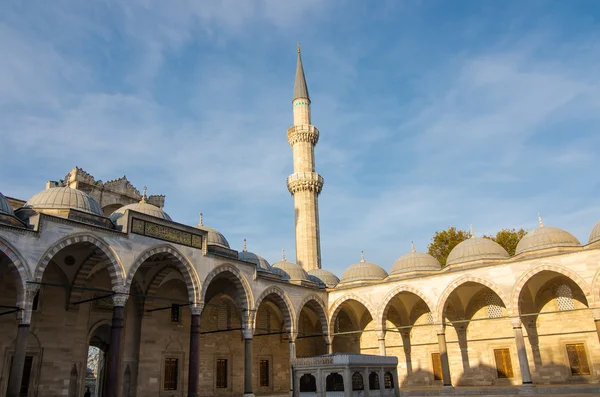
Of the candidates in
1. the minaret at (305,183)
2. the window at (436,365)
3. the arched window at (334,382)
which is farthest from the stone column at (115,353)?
the minaret at (305,183)

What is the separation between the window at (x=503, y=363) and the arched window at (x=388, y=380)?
9642mm

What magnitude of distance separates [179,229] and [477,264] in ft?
36.0

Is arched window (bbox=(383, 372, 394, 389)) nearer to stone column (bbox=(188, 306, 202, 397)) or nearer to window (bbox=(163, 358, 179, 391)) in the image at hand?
stone column (bbox=(188, 306, 202, 397))

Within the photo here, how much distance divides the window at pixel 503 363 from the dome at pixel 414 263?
407cm

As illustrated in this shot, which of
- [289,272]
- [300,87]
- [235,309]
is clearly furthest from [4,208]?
[300,87]

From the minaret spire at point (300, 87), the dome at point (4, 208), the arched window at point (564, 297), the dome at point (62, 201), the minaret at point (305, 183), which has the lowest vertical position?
the arched window at point (564, 297)

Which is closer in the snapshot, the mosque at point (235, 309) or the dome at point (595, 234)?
the mosque at point (235, 309)

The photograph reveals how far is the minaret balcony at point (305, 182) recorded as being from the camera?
29.2 meters

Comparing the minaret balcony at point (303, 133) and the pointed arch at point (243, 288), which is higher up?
the minaret balcony at point (303, 133)

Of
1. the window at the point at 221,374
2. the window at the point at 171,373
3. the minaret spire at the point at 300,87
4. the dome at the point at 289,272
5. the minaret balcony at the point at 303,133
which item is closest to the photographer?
the window at the point at 171,373

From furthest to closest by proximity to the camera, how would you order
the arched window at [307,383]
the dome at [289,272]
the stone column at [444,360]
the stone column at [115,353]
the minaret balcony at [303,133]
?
the minaret balcony at [303,133] < the dome at [289,272] < the stone column at [444,360] < the stone column at [115,353] < the arched window at [307,383]

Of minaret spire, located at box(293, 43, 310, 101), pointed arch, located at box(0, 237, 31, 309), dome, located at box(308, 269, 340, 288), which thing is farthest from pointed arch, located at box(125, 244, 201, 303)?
minaret spire, located at box(293, 43, 310, 101)

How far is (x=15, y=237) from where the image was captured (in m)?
11.9

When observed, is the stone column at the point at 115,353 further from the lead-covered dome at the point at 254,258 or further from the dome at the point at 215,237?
the lead-covered dome at the point at 254,258
